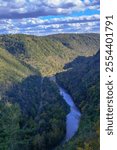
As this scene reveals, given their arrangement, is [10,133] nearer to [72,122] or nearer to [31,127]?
[31,127]

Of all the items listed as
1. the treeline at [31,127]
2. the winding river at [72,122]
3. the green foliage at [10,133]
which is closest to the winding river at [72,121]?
the winding river at [72,122]

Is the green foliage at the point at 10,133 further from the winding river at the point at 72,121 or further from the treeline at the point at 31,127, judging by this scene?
the winding river at the point at 72,121

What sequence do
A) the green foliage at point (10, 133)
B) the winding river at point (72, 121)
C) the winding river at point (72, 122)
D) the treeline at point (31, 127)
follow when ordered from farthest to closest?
the winding river at point (72, 122) < the winding river at point (72, 121) < the treeline at point (31, 127) < the green foliage at point (10, 133)

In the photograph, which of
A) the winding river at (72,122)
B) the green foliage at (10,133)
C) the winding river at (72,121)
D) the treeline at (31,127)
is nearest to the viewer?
the green foliage at (10,133)

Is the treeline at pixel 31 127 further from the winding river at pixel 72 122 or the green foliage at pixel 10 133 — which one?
the winding river at pixel 72 122

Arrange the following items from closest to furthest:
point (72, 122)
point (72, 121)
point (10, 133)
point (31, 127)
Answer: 1. point (10, 133)
2. point (31, 127)
3. point (72, 122)
4. point (72, 121)

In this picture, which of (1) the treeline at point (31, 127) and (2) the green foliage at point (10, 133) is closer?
(2) the green foliage at point (10, 133)

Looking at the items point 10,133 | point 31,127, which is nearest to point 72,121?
point 31,127

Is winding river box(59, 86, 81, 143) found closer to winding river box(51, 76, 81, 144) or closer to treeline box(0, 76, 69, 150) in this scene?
winding river box(51, 76, 81, 144)

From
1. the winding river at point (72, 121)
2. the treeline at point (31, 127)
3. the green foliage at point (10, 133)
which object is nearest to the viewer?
the green foliage at point (10, 133)

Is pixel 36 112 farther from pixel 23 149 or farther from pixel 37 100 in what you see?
pixel 23 149

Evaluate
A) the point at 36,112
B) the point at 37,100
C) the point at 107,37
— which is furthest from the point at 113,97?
the point at 37,100
